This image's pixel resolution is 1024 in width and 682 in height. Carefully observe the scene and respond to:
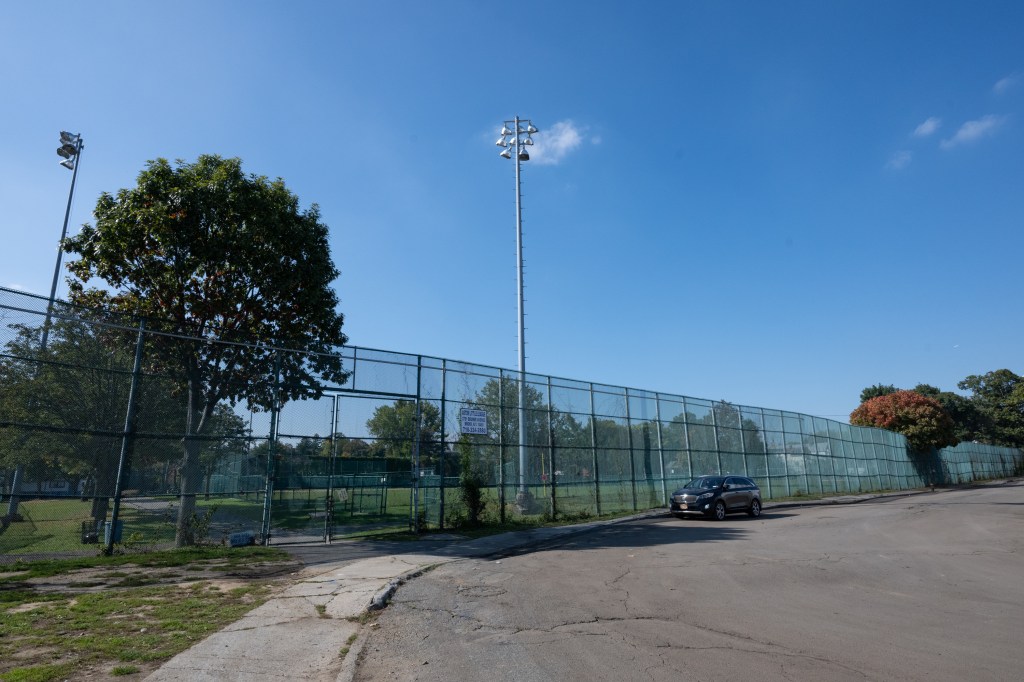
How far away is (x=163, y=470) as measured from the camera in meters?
11.4

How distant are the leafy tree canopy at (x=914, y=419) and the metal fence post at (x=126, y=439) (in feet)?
182

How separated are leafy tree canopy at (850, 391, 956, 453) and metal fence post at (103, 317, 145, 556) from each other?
5556cm

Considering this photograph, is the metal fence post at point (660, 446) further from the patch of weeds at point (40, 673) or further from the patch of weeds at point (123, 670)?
the patch of weeds at point (40, 673)

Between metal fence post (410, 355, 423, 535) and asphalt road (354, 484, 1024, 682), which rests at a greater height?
metal fence post (410, 355, 423, 535)

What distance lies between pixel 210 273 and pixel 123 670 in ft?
33.7

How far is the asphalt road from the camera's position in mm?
5156

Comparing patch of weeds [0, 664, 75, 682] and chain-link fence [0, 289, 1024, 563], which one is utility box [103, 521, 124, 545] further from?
patch of weeds [0, 664, 75, 682]

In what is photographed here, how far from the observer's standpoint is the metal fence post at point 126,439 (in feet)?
35.4

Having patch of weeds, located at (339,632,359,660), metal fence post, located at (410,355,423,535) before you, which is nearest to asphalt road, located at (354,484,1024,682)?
patch of weeds, located at (339,632,359,660)

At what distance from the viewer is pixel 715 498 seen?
1989 centimetres

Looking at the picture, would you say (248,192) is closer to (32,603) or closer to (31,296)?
(31,296)

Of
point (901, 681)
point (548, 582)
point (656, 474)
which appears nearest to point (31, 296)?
point (548, 582)

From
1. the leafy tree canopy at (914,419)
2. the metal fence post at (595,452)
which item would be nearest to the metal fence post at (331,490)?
the metal fence post at (595,452)

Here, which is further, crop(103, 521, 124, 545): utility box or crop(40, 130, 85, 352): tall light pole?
crop(40, 130, 85, 352): tall light pole
